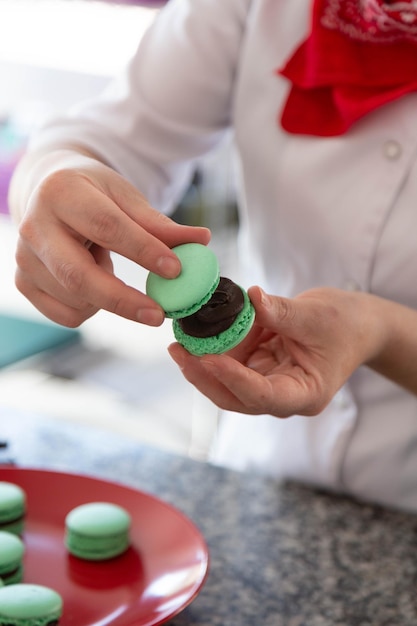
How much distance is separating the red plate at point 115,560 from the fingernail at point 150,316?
227mm

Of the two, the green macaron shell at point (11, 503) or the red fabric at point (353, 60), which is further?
the red fabric at point (353, 60)

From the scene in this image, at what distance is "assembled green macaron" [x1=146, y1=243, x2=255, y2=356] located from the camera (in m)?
0.69

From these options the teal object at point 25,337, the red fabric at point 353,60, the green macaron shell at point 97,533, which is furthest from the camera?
the teal object at point 25,337

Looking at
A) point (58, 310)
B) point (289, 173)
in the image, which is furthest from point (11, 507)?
point (289, 173)

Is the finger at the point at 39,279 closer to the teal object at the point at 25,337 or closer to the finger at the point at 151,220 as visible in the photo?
the finger at the point at 151,220

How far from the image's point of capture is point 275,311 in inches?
27.0

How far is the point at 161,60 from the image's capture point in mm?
1061

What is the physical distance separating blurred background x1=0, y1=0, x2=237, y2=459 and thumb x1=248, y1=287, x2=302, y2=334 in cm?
97

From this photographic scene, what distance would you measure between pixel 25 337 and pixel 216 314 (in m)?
1.13

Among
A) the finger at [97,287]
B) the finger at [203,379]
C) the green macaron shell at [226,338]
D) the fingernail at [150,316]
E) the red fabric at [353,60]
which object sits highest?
the red fabric at [353,60]

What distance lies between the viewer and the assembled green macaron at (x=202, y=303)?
694mm

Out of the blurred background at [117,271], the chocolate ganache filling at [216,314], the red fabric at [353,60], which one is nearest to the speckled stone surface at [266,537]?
the chocolate ganache filling at [216,314]

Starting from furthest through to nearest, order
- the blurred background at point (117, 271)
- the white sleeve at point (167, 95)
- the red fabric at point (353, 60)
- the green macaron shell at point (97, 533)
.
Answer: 1. the blurred background at point (117, 271)
2. the white sleeve at point (167, 95)
3. the red fabric at point (353, 60)
4. the green macaron shell at point (97, 533)

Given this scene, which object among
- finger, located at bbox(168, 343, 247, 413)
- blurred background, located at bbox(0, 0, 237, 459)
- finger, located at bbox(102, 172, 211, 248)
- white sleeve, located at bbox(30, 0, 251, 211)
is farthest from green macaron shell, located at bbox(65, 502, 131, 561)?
blurred background, located at bbox(0, 0, 237, 459)
